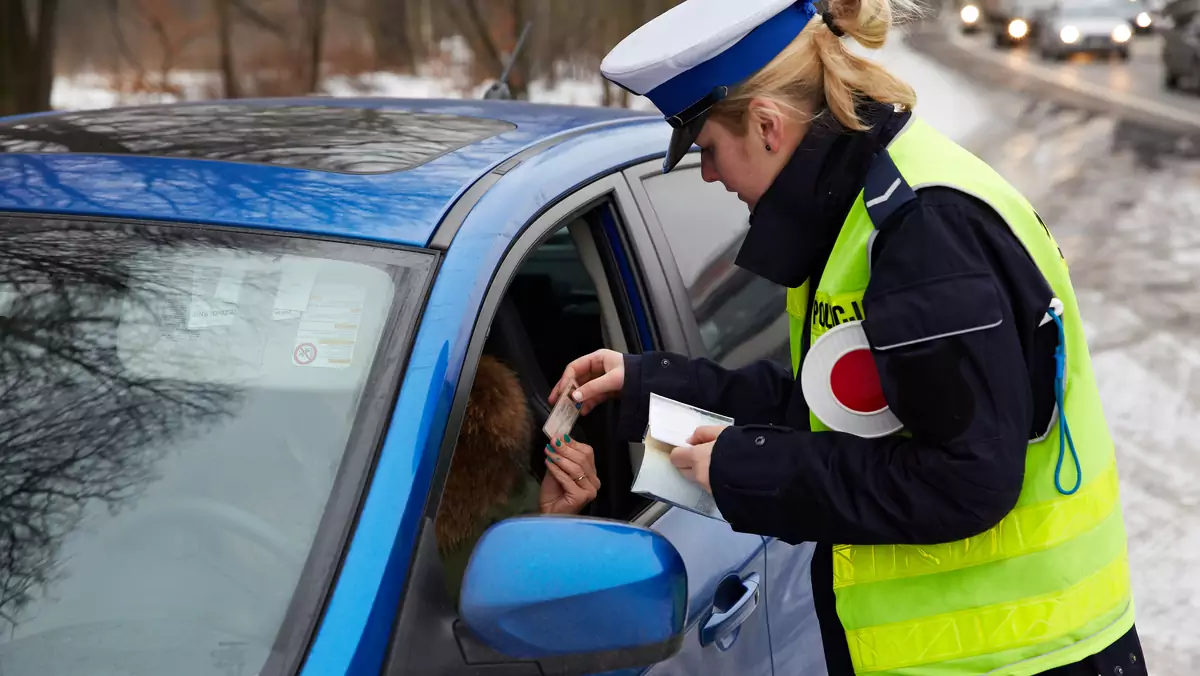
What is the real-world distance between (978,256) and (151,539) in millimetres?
1034

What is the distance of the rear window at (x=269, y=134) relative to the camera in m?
2.04

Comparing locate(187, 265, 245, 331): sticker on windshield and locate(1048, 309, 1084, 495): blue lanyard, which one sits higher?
locate(187, 265, 245, 331): sticker on windshield

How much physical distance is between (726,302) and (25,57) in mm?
7448

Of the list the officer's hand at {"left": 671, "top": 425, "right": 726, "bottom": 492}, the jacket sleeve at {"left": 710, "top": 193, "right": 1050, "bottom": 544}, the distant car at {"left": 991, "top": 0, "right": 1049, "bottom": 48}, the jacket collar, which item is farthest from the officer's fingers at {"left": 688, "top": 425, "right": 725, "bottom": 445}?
the distant car at {"left": 991, "top": 0, "right": 1049, "bottom": 48}

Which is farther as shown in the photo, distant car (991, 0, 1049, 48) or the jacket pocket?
distant car (991, 0, 1049, 48)

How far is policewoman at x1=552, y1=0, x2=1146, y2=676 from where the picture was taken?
1544mm

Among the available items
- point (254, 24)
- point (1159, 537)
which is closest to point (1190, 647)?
point (1159, 537)

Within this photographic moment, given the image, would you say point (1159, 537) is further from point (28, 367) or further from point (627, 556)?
point (28, 367)

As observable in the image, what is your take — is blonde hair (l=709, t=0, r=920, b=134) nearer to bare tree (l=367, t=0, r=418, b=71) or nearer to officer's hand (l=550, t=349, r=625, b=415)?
officer's hand (l=550, t=349, r=625, b=415)

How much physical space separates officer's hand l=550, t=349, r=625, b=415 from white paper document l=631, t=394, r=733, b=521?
23 cm

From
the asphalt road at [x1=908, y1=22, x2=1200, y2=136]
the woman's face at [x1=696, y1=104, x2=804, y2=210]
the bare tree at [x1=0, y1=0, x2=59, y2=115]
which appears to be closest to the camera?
the woman's face at [x1=696, y1=104, x2=804, y2=210]

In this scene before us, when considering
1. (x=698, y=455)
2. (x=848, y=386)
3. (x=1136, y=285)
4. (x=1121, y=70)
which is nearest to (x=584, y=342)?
(x=698, y=455)

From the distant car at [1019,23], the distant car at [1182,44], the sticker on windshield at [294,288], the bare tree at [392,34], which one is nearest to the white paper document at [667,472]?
the sticker on windshield at [294,288]

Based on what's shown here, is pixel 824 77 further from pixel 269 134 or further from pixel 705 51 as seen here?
pixel 269 134
